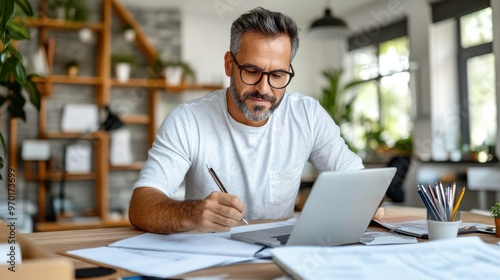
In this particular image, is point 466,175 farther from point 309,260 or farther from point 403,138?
point 309,260

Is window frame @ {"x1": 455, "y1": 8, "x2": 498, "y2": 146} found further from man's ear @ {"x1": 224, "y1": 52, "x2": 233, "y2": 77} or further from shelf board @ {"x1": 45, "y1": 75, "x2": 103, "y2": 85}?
man's ear @ {"x1": 224, "y1": 52, "x2": 233, "y2": 77}

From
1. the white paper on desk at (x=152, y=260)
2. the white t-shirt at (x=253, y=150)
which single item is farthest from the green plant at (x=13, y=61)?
the white paper on desk at (x=152, y=260)

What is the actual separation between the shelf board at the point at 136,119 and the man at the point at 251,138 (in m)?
4.24

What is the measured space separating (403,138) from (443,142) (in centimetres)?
65

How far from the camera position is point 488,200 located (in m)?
4.73

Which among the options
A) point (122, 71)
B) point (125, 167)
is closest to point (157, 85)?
point (122, 71)

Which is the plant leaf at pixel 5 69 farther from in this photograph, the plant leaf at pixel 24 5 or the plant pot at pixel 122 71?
the plant pot at pixel 122 71

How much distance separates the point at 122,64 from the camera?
5980 millimetres

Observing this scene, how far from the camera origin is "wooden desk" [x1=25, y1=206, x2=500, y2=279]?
2.96 feet

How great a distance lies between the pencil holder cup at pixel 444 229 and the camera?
1.18 meters

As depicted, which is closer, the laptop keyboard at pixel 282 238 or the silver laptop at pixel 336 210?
the silver laptop at pixel 336 210

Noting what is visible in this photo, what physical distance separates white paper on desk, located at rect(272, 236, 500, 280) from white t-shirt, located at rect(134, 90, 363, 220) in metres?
0.90

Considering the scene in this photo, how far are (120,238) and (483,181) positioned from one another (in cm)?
403

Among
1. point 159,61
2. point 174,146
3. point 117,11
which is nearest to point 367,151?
point 159,61
